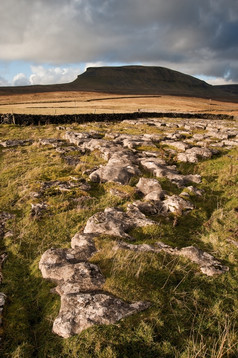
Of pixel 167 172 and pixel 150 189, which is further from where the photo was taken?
pixel 167 172

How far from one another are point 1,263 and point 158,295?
475cm

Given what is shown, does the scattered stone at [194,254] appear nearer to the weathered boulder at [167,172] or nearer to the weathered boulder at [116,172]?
the weathered boulder at [116,172]

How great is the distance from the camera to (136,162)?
632 inches

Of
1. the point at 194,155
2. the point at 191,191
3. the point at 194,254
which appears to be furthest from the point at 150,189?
the point at 194,155

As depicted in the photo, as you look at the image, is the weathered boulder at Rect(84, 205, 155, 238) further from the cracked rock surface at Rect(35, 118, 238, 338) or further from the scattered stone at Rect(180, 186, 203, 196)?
Answer: the scattered stone at Rect(180, 186, 203, 196)

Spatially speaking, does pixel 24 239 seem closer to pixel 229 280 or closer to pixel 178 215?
pixel 178 215

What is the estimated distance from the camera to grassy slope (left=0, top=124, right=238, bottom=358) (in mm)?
4547

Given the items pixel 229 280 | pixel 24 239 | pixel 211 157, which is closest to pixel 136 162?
pixel 211 157

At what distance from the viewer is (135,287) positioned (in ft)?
18.6

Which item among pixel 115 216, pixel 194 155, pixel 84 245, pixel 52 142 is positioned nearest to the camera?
pixel 84 245

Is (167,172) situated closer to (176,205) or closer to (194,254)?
(176,205)

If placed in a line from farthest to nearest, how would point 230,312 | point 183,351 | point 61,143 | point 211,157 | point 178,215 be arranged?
point 61,143, point 211,157, point 178,215, point 230,312, point 183,351

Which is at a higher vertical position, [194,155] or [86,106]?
[86,106]

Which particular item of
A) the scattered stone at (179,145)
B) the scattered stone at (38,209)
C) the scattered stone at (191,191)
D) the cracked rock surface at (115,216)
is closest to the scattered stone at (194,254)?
the cracked rock surface at (115,216)
